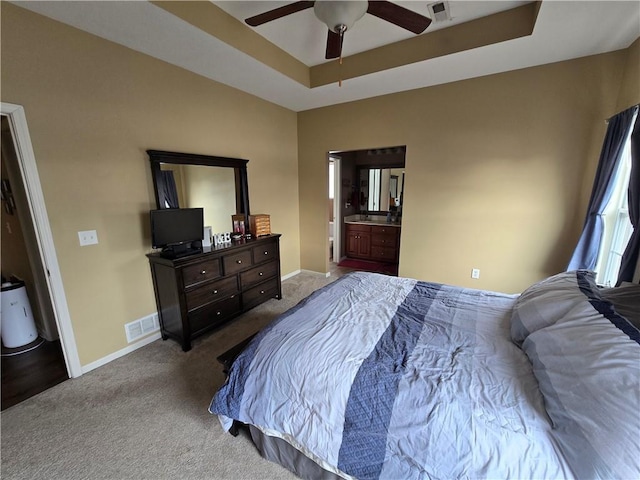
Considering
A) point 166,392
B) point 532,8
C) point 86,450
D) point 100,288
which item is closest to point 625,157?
point 532,8

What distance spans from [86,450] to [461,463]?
2.02 metres

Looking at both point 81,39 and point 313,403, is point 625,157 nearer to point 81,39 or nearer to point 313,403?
point 313,403

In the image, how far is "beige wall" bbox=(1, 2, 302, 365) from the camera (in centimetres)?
186

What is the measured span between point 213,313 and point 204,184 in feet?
4.65

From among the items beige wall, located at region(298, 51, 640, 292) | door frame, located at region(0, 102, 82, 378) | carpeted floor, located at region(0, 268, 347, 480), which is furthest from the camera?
beige wall, located at region(298, 51, 640, 292)

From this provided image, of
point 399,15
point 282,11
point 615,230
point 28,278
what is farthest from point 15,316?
point 615,230

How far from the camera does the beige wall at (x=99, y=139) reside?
1861mm

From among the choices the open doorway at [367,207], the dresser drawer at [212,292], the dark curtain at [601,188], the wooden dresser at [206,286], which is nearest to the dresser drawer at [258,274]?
the wooden dresser at [206,286]

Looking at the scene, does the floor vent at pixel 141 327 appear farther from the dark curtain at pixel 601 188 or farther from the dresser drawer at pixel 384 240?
the dark curtain at pixel 601 188

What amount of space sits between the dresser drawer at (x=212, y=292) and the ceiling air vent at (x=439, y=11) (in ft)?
10.0

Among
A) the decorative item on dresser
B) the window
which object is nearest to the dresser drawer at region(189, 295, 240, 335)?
the decorative item on dresser

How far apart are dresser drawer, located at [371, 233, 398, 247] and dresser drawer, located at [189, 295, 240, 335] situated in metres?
3.05

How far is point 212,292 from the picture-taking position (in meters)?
2.66

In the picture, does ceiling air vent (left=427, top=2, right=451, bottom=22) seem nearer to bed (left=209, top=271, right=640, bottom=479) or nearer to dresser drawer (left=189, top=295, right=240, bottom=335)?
bed (left=209, top=271, right=640, bottom=479)
